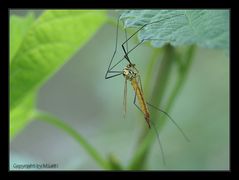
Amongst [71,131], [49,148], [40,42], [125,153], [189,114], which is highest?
[40,42]

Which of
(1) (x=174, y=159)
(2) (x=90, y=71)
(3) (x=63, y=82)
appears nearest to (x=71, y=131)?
(1) (x=174, y=159)

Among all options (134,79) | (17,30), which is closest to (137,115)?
(134,79)

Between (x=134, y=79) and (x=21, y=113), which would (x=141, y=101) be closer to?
(x=134, y=79)

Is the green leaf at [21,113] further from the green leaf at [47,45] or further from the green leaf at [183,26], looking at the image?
the green leaf at [183,26]

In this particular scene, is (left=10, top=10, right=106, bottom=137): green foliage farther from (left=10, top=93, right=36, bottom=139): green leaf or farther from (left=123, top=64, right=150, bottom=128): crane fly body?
(left=123, top=64, right=150, bottom=128): crane fly body

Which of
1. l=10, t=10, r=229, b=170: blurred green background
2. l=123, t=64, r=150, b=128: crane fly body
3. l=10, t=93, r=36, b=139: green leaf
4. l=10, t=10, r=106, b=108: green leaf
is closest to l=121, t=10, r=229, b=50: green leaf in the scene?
l=10, t=10, r=106, b=108: green leaf

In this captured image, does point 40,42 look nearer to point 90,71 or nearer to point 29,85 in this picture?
point 29,85

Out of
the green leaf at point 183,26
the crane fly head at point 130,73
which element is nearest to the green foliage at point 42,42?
the crane fly head at point 130,73
